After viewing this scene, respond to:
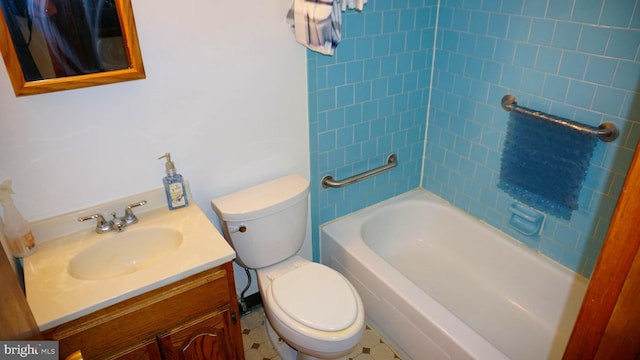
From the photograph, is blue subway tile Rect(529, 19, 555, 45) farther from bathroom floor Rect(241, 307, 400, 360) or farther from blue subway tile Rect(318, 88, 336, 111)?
bathroom floor Rect(241, 307, 400, 360)

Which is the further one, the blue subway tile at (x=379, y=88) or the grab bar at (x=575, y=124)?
the blue subway tile at (x=379, y=88)

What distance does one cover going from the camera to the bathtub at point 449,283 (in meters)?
1.69

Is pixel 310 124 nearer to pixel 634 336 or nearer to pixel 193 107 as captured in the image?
pixel 193 107

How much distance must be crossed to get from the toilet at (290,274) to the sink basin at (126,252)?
231mm

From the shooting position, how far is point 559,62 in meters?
1.67

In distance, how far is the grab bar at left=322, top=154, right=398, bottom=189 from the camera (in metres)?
2.07

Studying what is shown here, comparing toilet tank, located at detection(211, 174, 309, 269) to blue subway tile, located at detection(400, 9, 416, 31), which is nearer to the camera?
toilet tank, located at detection(211, 174, 309, 269)

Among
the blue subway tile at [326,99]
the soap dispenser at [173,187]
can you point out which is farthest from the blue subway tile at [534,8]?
the soap dispenser at [173,187]

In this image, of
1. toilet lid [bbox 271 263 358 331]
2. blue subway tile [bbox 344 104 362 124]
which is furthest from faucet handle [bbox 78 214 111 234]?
blue subway tile [bbox 344 104 362 124]

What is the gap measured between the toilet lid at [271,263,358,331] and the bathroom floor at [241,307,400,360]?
1.61ft

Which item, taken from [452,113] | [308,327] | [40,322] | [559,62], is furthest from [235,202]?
[559,62]

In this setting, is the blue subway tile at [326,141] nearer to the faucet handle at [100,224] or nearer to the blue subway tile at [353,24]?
the blue subway tile at [353,24]

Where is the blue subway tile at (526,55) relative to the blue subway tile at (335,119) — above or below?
above

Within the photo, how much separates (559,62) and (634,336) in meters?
1.42
